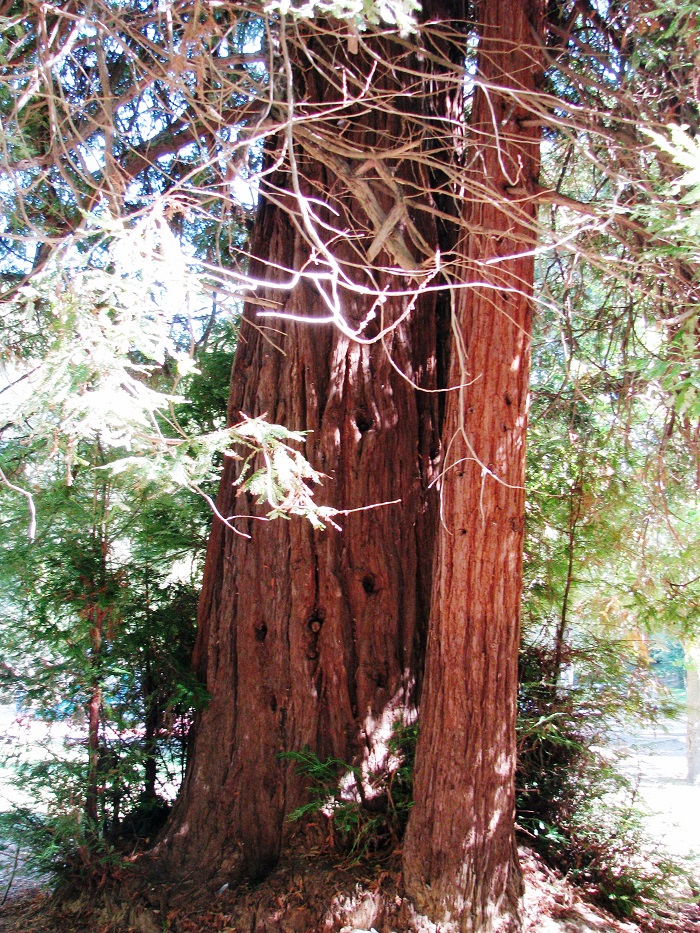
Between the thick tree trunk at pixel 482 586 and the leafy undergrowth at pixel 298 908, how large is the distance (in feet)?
0.68

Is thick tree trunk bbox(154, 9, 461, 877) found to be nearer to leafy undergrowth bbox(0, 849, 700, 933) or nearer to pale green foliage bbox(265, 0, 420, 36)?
leafy undergrowth bbox(0, 849, 700, 933)

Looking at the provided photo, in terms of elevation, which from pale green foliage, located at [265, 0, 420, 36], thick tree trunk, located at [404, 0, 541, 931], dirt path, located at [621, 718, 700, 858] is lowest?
dirt path, located at [621, 718, 700, 858]

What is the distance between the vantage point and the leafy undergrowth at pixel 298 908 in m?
3.56

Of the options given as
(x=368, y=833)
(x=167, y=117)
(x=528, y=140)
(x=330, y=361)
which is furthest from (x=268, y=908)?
(x=167, y=117)

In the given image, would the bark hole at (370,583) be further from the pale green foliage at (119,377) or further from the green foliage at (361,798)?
the pale green foliage at (119,377)

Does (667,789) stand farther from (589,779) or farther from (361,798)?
(361,798)

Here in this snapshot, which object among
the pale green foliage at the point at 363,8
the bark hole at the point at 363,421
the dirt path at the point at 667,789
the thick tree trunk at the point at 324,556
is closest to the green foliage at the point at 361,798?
the thick tree trunk at the point at 324,556

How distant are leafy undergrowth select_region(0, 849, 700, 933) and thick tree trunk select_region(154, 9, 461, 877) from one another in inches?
8.3

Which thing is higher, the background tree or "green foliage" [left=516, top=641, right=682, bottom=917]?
the background tree

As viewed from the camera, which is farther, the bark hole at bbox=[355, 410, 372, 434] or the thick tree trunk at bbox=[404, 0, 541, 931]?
the bark hole at bbox=[355, 410, 372, 434]

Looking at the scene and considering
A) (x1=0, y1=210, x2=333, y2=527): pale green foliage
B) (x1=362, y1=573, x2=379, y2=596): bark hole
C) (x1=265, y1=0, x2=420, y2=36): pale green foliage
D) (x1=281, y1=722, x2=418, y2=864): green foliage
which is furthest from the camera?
(x1=362, y1=573, x2=379, y2=596): bark hole

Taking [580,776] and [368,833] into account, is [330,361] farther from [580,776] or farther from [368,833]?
[580,776]

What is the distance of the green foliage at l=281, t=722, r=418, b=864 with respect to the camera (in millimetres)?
3822

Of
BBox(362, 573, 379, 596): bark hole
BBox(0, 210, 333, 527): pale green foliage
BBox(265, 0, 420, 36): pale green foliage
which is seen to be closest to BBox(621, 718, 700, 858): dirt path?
BBox(362, 573, 379, 596): bark hole
